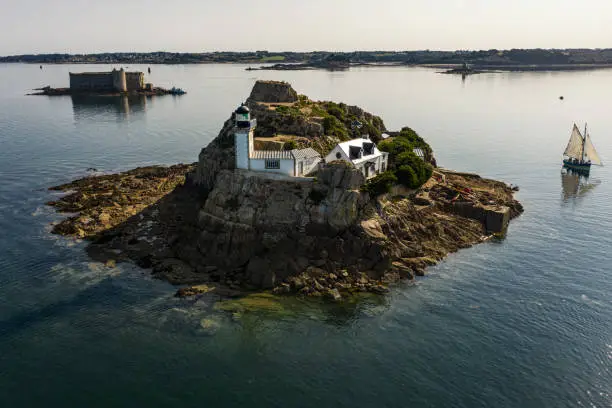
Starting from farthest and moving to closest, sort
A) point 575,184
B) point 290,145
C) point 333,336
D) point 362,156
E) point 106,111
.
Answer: point 106,111 → point 575,184 → point 290,145 → point 362,156 → point 333,336

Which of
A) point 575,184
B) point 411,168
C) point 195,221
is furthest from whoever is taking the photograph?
point 575,184

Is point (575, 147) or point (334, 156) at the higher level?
point (334, 156)

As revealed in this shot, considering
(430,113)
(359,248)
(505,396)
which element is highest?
(430,113)

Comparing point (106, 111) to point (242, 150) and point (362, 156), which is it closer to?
point (242, 150)

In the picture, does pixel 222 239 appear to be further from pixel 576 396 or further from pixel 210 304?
pixel 576 396

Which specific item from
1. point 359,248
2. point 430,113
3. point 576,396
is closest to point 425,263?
point 359,248

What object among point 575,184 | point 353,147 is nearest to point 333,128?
point 353,147

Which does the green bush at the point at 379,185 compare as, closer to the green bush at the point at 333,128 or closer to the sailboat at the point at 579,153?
the green bush at the point at 333,128
